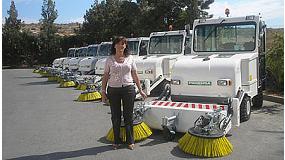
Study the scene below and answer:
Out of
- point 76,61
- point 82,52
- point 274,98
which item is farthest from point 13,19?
point 274,98

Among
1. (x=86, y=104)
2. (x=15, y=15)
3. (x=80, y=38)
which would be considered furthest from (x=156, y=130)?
(x=15, y=15)

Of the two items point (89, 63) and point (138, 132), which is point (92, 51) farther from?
point (138, 132)

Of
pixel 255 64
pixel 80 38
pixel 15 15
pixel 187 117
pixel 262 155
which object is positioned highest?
pixel 15 15

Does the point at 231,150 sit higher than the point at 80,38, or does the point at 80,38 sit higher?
the point at 80,38

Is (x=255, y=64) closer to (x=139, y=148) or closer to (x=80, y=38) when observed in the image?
(x=139, y=148)

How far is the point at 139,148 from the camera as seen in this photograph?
551 centimetres

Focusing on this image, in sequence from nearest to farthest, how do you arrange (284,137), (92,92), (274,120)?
1. (284,137)
2. (274,120)
3. (92,92)

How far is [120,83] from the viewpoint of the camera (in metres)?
5.38

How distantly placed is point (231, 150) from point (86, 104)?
235 inches

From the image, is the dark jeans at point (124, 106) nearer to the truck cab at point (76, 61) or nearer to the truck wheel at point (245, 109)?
the truck wheel at point (245, 109)

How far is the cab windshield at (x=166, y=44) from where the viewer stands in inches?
439

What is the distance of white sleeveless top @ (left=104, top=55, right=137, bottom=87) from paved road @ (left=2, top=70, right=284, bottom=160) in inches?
42.9

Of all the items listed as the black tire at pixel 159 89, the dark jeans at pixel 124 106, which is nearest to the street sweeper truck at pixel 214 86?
the dark jeans at pixel 124 106

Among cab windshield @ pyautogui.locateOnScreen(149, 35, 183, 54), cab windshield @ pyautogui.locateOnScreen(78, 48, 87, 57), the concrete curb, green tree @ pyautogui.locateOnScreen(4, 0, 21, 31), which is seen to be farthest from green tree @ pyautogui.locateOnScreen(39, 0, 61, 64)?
the concrete curb
